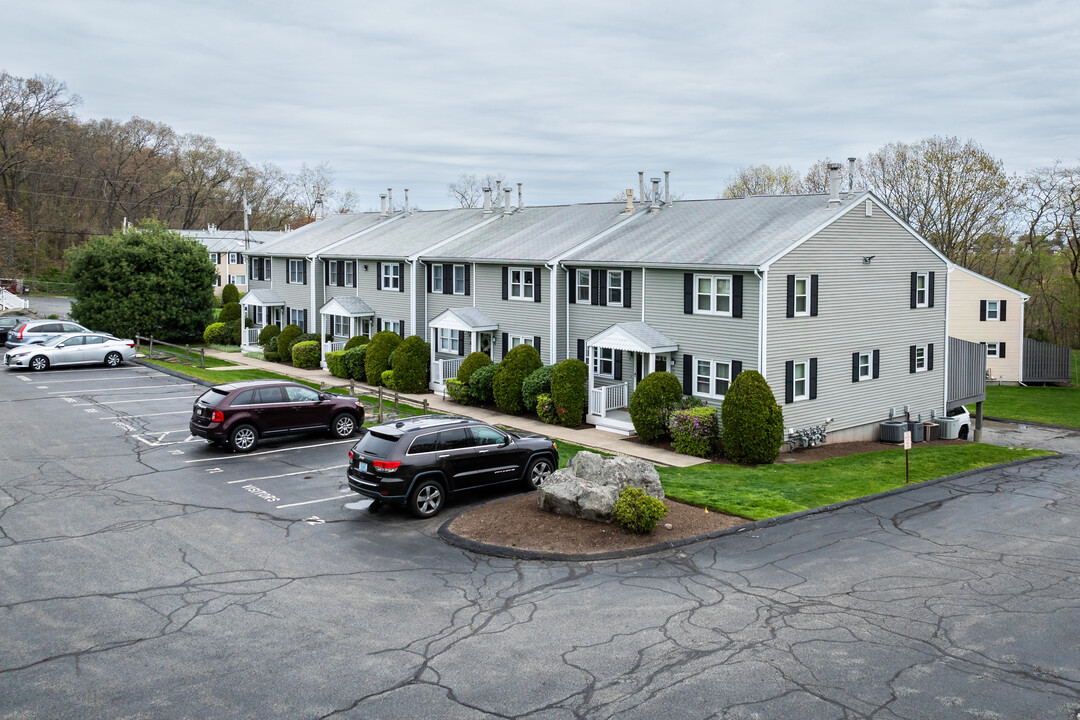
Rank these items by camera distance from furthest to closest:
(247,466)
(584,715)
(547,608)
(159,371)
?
(159,371) < (247,466) < (547,608) < (584,715)

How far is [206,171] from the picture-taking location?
9562 cm

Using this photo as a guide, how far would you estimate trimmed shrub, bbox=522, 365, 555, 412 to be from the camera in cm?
2911

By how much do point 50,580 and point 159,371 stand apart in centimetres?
2680

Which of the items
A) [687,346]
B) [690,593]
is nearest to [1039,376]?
[687,346]

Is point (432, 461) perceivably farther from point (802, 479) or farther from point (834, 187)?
point (834, 187)

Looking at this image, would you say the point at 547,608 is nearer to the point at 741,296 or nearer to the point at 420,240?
the point at 741,296

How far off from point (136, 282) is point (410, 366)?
20.4 meters

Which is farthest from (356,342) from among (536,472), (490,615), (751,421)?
(490,615)

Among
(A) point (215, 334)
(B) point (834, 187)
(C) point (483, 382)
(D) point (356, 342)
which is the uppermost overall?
(B) point (834, 187)

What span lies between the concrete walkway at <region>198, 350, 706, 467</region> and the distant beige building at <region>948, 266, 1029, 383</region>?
3274 cm

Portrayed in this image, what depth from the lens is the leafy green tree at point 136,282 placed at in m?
45.4

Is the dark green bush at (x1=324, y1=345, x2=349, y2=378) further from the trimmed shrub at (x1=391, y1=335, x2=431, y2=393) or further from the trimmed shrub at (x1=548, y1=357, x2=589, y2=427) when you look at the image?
the trimmed shrub at (x1=548, y1=357, x2=589, y2=427)

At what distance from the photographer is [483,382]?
30938 millimetres

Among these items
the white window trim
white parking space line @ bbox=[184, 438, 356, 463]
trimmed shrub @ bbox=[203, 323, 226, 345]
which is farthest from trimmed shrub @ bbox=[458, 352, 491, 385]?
trimmed shrub @ bbox=[203, 323, 226, 345]
